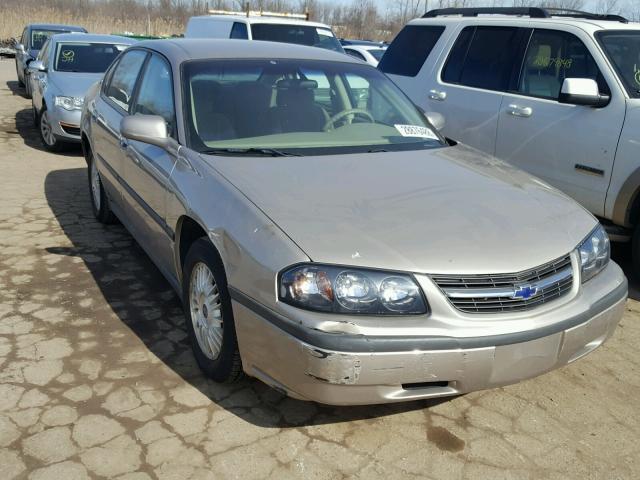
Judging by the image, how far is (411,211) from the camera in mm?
2881

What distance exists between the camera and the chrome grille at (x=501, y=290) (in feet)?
8.38

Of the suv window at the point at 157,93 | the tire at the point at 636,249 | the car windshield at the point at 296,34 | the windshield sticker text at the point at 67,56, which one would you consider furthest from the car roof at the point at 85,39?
the tire at the point at 636,249

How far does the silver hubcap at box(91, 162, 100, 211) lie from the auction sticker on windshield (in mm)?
2849

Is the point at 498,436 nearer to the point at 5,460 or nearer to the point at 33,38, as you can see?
the point at 5,460

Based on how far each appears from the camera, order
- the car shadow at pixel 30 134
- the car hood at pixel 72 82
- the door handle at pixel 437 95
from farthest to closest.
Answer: the car shadow at pixel 30 134 → the car hood at pixel 72 82 → the door handle at pixel 437 95

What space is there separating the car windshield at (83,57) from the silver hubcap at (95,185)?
4213 millimetres

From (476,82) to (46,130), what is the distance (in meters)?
6.03

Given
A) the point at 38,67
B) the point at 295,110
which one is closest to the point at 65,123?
the point at 38,67

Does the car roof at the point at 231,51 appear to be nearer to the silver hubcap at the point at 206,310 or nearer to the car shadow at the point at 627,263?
the silver hubcap at the point at 206,310

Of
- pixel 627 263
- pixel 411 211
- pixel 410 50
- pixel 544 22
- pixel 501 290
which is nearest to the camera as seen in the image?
pixel 501 290

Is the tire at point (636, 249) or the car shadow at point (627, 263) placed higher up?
the tire at point (636, 249)

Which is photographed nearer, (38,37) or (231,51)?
(231,51)

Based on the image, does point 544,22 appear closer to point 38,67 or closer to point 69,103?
point 69,103

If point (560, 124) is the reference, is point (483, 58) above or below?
above
